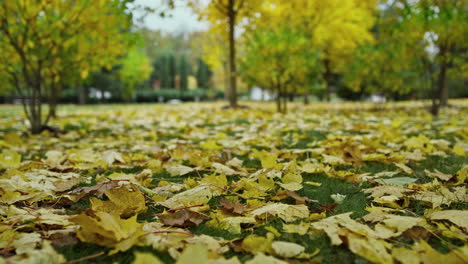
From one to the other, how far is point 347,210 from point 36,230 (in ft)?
3.95

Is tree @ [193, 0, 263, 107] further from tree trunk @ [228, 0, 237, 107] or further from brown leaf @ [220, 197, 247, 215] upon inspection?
brown leaf @ [220, 197, 247, 215]

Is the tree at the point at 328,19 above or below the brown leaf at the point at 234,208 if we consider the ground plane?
above

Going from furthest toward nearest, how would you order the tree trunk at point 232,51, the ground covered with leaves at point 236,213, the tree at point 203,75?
1. the tree at point 203,75
2. the tree trunk at point 232,51
3. the ground covered with leaves at point 236,213

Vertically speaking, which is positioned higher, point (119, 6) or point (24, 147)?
point (119, 6)

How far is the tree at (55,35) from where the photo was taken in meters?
3.72

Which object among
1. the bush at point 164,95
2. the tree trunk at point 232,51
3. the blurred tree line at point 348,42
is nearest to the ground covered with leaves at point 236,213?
the blurred tree line at point 348,42

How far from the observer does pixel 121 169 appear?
2150 mm

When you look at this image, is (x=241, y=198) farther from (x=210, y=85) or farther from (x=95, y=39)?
(x=210, y=85)

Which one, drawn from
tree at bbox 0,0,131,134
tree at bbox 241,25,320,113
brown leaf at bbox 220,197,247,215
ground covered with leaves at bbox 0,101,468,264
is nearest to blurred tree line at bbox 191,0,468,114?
tree at bbox 241,25,320,113

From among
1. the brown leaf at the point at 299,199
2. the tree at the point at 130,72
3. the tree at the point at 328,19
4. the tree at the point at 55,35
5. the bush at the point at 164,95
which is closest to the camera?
the brown leaf at the point at 299,199

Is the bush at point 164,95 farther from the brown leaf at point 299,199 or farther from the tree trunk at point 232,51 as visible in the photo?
the brown leaf at point 299,199

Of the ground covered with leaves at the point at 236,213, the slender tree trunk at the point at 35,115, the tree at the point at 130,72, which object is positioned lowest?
the ground covered with leaves at the point at 236,213

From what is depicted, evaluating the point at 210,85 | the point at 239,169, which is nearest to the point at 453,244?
the point at 239,169

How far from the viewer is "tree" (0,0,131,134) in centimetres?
372
